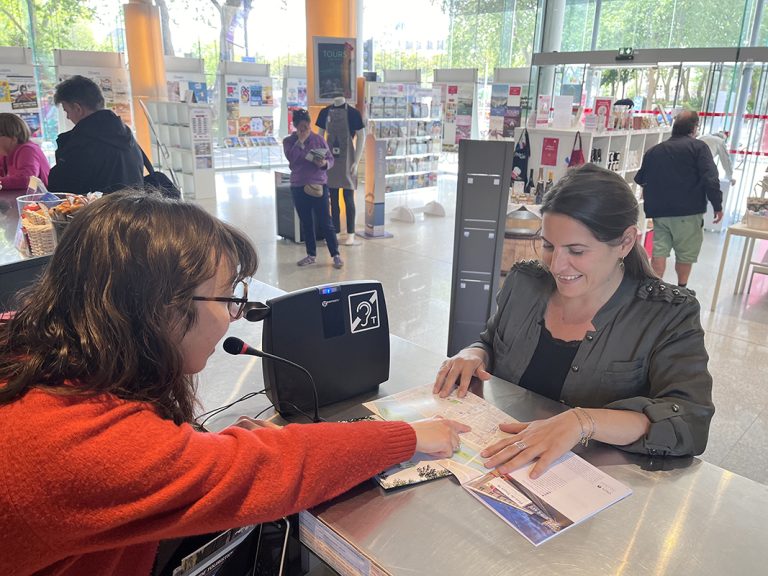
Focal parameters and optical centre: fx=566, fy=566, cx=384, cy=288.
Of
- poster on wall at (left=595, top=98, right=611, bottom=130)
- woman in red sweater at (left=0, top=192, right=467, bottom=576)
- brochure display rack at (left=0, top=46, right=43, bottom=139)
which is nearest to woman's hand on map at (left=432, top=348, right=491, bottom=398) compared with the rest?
woman in red sweater at (left=0, top=192, right=467, bottom=576)

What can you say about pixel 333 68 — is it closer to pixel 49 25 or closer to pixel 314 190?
pixel 314 190

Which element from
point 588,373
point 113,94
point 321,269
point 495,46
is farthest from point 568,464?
point 495,46

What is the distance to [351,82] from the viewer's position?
5996 millimetres

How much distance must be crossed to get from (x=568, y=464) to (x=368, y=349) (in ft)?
1.80

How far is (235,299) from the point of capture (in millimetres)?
913

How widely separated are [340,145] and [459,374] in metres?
4.78

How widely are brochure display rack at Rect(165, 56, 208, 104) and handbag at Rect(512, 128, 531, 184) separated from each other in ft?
22.4

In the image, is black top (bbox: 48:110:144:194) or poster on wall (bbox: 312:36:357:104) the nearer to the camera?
black top (bbox: 48:110:144:194)

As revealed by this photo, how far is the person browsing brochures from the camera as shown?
1.21 m

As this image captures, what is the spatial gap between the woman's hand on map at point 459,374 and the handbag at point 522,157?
4031 millimetres

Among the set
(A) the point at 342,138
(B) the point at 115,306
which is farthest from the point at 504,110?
(B) the point at 115,306

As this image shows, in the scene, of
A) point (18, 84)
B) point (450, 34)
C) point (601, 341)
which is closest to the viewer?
point (601, 341)

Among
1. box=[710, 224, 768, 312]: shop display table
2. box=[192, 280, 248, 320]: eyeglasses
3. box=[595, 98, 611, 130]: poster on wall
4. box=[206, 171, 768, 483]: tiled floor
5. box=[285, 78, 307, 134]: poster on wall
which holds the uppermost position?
box=[285, 78, 307, 134]: poster on wall

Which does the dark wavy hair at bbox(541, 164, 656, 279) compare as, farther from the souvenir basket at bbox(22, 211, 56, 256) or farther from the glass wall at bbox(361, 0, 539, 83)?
the glass wall at bbox(361, 0, 539, 83)
